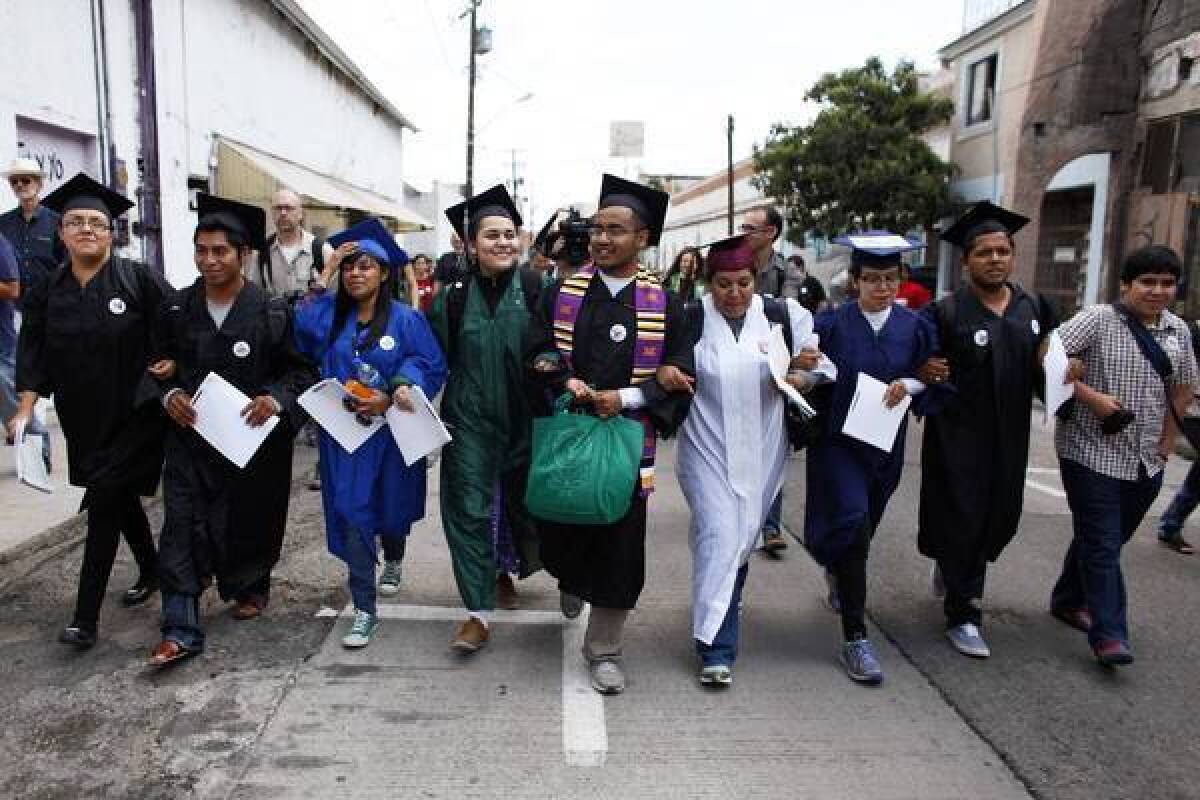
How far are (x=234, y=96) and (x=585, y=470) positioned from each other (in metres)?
12.9

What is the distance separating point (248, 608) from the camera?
4246 millimetres

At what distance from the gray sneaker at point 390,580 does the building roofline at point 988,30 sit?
16.2m

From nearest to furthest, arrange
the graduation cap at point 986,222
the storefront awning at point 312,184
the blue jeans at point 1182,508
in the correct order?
the graduation cap at point 986,222, the blue jeans at point 1182,508, the storefront awning at point 312,184

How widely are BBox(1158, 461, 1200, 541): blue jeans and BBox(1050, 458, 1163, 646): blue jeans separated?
86.5 inches

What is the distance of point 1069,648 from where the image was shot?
13.8ft

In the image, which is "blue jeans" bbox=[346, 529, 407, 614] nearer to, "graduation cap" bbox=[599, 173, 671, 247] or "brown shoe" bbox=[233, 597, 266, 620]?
"brown shoe" bbox=[233, 597, 266, 620]

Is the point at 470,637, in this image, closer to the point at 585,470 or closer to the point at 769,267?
the point at 585,470

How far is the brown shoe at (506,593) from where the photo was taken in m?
4.58

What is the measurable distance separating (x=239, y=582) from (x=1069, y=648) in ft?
12.2

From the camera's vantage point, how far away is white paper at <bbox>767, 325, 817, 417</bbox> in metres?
3.60

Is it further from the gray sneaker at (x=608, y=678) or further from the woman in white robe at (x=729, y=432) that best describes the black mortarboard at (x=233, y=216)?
the gray sneaker at (x=608, y=678)

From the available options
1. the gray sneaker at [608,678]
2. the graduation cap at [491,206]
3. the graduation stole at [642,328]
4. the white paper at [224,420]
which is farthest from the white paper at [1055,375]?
→ the white paper at [224,420]

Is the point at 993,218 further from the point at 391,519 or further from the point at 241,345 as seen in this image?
the point at 241,345

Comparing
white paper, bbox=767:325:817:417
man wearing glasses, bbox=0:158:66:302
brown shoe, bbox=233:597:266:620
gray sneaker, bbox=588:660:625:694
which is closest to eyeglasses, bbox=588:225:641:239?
white paper, bbox=767:325:817:417
